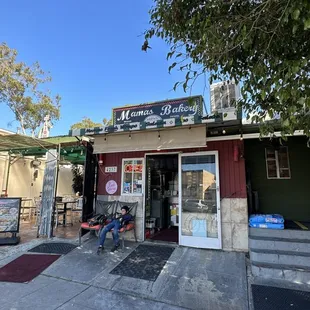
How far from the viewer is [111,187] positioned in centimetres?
569

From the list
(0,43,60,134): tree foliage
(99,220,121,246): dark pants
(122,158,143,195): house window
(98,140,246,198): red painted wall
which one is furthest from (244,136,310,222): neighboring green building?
(0,43,60,134): tree foliage

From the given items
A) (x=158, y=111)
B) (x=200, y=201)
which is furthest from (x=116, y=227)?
(x=158, y=111)

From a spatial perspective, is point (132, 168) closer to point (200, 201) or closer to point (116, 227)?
point (116, 227)

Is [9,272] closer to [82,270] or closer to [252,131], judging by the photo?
[82,270]

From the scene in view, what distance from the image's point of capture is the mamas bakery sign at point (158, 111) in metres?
6.64

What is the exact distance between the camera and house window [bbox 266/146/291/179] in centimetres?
569

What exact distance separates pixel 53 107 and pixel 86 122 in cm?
642

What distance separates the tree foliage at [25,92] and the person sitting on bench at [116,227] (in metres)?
11.6

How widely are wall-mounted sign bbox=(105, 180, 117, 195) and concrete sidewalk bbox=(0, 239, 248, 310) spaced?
180 centimetres

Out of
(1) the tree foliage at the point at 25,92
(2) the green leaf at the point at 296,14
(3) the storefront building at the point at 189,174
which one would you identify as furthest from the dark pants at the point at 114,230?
(1) the tree foliage at the point at 25,92

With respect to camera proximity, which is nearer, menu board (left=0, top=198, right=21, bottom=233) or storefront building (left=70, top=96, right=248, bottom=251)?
storefront building (left=70, top=96, right=248, bottom=251)

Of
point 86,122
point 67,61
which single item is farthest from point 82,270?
point 86,122

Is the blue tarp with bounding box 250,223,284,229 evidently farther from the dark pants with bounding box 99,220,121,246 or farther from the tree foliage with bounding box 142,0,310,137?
the dark pants with bounding box 99,220,121,246

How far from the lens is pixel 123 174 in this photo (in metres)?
5.64
